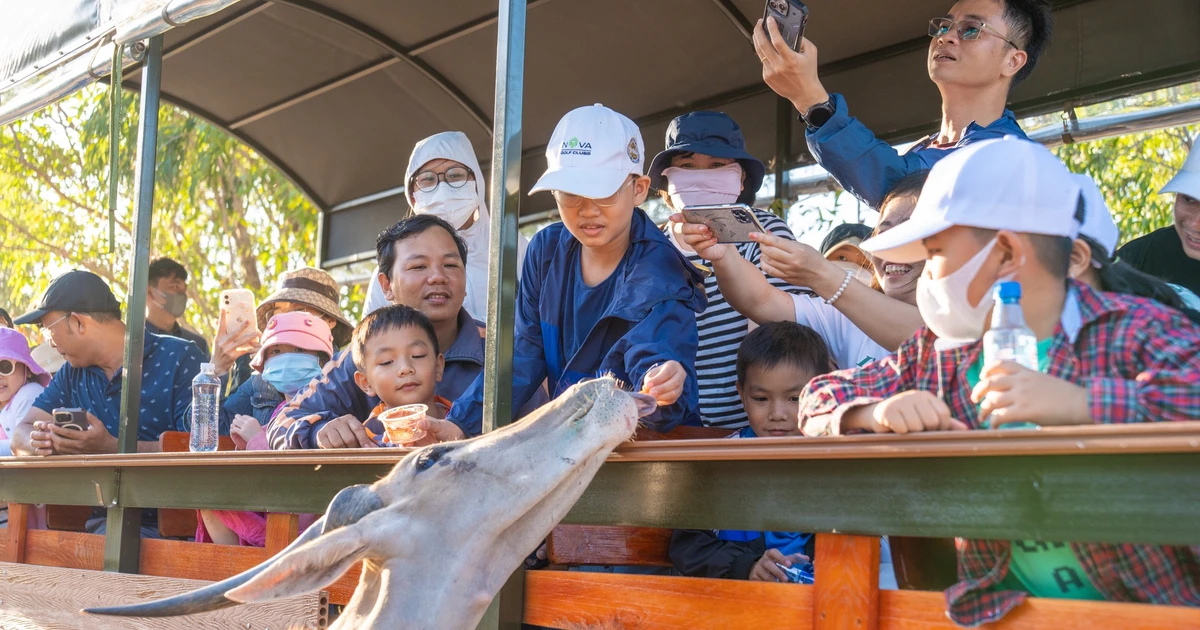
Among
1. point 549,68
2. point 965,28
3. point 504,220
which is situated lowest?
point 504,220

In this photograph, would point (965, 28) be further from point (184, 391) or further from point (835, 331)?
point (184, 391)

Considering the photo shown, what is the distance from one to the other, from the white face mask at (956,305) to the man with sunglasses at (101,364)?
4.33 metres

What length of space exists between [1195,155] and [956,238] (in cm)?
190

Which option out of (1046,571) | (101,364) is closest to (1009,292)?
(1046,571)

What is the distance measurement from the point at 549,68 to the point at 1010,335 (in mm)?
4829

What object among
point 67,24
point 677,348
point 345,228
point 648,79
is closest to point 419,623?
point 677,348

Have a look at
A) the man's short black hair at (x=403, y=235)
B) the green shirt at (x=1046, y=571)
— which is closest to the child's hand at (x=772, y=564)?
the green shirt at (x=1046, y=571)

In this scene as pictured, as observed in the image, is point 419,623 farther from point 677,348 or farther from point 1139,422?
point 1139,422

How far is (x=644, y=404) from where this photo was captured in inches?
115

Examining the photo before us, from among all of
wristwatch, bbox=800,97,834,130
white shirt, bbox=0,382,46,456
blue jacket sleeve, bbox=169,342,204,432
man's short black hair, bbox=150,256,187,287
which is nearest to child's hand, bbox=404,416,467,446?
wristwatch, bbox=800,97,834,130

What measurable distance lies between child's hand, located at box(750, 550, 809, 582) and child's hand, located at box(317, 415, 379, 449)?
57.0 inches

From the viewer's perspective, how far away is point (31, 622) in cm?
456

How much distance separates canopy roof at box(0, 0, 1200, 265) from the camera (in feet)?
17.8

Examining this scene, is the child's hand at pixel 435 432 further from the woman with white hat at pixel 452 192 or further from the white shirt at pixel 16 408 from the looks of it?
the white shirt at pixel 16 408
